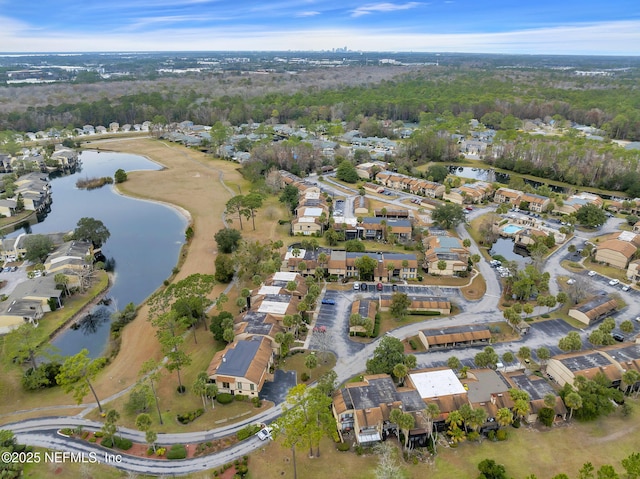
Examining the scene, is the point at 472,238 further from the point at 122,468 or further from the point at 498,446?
the point at 122,468

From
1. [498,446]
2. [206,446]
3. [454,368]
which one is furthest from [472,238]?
[206,446]

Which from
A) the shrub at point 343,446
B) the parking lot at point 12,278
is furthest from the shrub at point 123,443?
the parking lot at point 12,278

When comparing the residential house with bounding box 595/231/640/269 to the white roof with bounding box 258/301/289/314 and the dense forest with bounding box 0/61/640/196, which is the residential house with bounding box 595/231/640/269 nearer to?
the dense forest with bounding box 0/61/640/196

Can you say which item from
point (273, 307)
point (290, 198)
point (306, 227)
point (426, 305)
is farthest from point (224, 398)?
point (290, 198)

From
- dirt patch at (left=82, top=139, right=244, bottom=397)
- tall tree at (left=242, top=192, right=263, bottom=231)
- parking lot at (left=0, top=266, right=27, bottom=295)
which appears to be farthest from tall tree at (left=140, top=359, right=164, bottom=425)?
tall tree at (left=242, top=192, right=263, bottom=231)

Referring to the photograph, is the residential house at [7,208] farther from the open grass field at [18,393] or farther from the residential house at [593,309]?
the residential house at [593,309]
